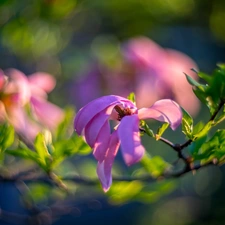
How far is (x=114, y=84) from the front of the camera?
4.06ft

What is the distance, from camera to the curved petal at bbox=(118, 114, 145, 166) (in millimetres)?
550

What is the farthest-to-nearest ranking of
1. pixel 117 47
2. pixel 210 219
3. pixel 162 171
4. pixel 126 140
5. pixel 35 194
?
pixel 210 219, pixel 117 47, pixel 35 194, pixel 162 171, pixel 126 140

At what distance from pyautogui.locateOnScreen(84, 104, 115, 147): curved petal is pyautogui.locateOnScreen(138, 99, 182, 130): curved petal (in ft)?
0.11

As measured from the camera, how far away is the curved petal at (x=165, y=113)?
597mm

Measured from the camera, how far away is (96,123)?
596 millimetres

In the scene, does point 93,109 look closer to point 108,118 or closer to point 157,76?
point 108,118

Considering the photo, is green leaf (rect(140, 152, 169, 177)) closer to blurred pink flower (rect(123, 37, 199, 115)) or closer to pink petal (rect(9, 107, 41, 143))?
pink petal (rect(9, 107, 41, 143))

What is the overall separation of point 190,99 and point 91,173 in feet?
0.92

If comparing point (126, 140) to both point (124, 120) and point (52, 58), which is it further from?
point (52, 58)

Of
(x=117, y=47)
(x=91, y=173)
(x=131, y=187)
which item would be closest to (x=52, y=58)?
(x=117, y=47)

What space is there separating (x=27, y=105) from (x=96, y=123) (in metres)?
0.33

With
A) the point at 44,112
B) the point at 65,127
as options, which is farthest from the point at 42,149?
the point at 44,112

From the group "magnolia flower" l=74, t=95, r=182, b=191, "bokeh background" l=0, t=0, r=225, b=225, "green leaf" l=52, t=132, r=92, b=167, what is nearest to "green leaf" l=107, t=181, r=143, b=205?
"bokeh background" l=0, t=0, r=225, b=225

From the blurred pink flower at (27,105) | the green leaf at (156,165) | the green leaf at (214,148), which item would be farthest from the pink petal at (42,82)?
the green leaf at (214,148)
